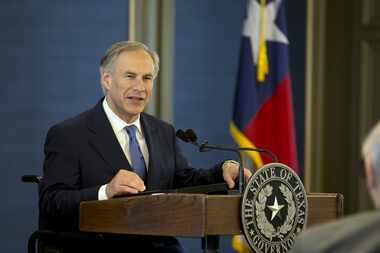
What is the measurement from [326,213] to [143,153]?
2.82 feet

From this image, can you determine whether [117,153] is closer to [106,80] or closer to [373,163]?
[106,80]

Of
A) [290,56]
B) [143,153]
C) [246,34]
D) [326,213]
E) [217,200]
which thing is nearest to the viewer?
[217,200]

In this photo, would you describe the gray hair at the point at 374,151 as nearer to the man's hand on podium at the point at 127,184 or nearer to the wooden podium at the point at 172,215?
the wooden podium at the point at 172,215

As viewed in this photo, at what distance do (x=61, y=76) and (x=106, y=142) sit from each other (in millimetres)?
1709

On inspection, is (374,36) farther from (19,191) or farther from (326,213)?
(326,213)

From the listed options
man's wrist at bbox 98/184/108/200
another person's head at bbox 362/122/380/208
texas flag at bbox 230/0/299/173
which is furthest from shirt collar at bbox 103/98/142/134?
another person's head at bbox 362/122/380/208

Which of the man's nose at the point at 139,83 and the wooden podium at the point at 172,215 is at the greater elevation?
the man's nose at the point at 139,83

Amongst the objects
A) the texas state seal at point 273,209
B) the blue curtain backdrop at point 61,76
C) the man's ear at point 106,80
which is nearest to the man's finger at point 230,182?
the texas state seal at point 273,209

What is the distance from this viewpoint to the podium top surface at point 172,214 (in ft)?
9.39

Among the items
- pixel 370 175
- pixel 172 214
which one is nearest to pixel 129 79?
pixel 172 214

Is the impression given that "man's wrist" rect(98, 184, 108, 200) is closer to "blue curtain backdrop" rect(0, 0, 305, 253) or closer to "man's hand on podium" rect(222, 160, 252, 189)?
"man's hand on podium" rect(222, 160, 252, 189)

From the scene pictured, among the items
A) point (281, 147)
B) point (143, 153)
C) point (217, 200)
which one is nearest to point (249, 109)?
point (281, 147)

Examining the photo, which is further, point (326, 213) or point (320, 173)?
point (320, 173)

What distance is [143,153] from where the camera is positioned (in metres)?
3.73
